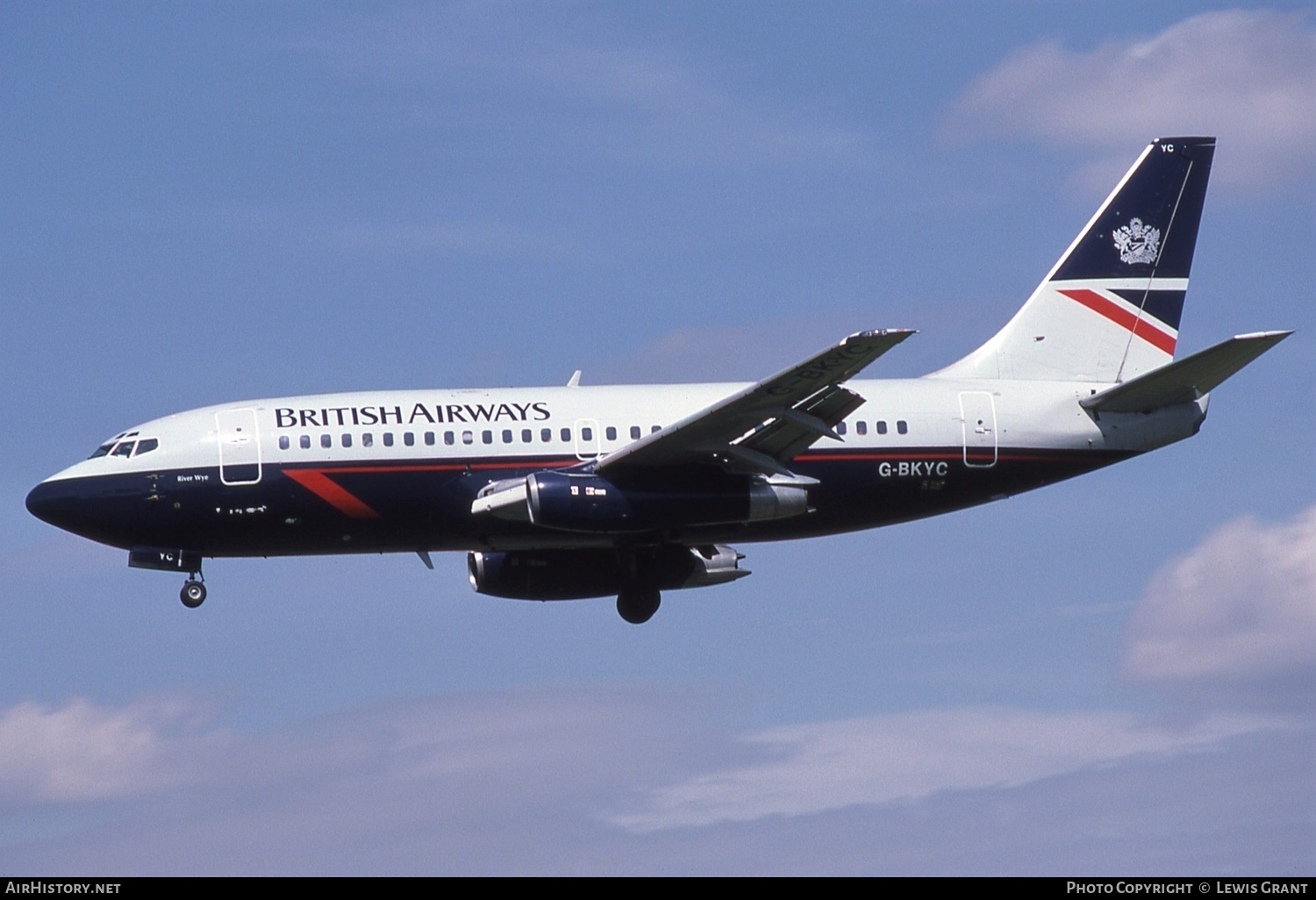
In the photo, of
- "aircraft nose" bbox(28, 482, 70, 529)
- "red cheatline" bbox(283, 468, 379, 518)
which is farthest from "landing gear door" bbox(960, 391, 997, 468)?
"aircraft nose" bbox(28, 482, 70, 529)

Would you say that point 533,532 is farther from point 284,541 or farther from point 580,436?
point 284,541

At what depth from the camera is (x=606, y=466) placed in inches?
1620

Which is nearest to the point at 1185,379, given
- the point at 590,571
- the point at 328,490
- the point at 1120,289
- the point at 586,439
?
the point at 1120,289

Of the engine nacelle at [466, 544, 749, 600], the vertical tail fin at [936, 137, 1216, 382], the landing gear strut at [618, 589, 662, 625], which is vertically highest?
the vertical tail fin at [936, 137, 1216, 382]

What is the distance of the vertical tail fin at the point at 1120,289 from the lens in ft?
152

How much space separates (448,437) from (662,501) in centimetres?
487

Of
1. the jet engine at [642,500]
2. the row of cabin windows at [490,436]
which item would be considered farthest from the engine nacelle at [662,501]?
the row of cabin windows at [490,436]

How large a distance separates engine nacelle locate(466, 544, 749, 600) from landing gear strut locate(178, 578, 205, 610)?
21.4 feet

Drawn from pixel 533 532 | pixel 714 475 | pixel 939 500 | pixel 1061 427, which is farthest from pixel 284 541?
pixel 1061 427

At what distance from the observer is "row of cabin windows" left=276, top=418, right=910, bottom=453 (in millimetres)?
42312

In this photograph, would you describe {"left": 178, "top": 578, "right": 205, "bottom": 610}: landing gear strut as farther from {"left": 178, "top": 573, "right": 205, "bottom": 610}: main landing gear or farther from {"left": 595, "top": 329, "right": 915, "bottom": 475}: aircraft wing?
{"left": 595, "top": 329, "right": 915, "bottom": 475}: aircraft wing

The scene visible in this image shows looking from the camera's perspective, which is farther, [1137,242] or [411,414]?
[1137,242]

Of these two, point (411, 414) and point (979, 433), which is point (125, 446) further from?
point (979, 433)
